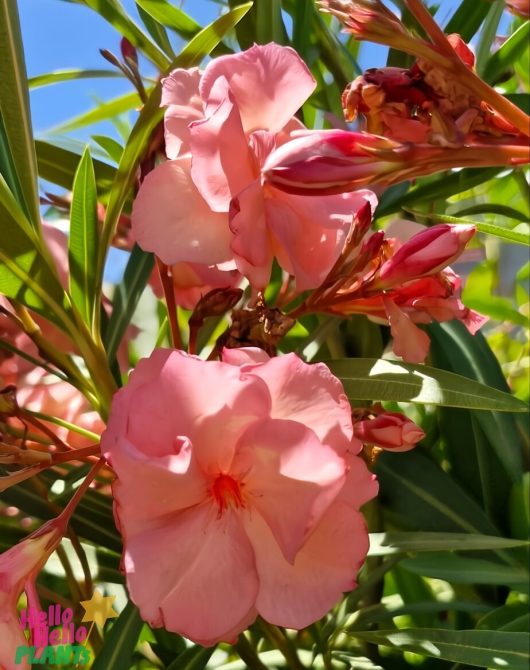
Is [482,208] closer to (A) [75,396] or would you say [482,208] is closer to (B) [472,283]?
(B) [472,283]

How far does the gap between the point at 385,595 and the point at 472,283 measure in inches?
16.4

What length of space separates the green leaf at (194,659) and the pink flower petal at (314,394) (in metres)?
0.27

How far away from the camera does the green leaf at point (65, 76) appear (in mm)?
872

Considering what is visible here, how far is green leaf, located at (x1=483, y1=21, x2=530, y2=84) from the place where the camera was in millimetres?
787

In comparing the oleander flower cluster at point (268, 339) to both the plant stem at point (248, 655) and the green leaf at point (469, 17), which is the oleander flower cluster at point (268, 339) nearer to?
the plant stem at point (248, 655)

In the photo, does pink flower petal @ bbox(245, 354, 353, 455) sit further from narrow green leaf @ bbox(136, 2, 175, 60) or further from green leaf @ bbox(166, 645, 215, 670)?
narrow green leaf @ bbox(136, 2, 175, 60)

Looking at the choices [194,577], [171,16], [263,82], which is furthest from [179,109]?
[171,16]

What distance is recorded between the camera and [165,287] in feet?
1.70

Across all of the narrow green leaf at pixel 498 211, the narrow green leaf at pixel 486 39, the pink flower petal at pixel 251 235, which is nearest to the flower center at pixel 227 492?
the pink flower petal at pixel 251 235

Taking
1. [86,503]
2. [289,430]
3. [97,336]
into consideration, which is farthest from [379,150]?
[86,503]

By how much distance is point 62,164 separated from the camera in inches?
28.7

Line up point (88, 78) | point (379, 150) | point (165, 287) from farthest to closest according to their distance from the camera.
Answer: point (88, 78)
point (165, 287)
point (379, 150)

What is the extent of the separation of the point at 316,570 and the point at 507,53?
0.59 m

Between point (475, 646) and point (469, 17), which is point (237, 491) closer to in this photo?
point (475, 646)
